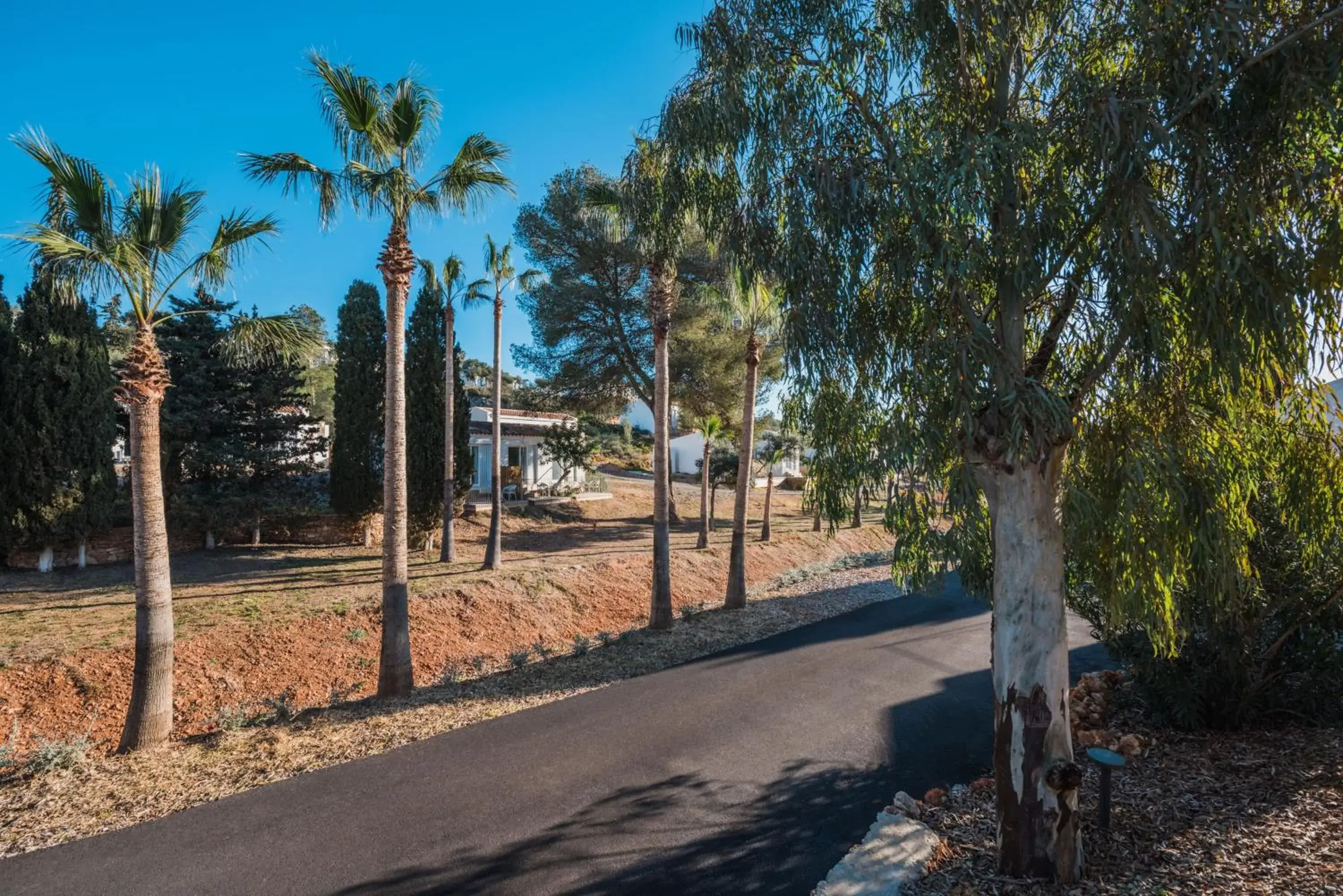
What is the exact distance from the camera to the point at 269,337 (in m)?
7.93

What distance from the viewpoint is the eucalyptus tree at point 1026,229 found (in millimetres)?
3723

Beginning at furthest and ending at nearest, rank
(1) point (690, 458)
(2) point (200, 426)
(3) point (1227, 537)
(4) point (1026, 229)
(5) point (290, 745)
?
1. (1) point (690, 458)
2. (2) point (200, 426)
3. (5) point (290, 745)
4. (3) point (1227, 537)
5. (4) point (1026, 229)

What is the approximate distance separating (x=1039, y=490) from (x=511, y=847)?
467 centimetres

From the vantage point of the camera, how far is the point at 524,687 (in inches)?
338

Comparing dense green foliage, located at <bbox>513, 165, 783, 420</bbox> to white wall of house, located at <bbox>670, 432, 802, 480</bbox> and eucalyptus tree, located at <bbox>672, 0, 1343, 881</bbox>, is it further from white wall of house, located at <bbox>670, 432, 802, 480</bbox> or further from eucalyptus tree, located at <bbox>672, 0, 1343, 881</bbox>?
white wall of house, located at <bbox>670, 432, 802, 480</bbox>

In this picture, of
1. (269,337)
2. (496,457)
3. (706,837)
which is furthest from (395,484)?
(496,457)

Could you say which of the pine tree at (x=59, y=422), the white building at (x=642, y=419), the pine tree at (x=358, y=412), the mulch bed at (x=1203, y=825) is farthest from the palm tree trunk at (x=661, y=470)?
the white building at (x=642, y=419)

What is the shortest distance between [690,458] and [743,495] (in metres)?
28.4

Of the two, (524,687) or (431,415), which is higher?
(431,415)

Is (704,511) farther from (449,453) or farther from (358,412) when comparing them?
(358,412)

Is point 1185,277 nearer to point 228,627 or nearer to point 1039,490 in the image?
point 1039,490

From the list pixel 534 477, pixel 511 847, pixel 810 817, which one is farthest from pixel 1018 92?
pixel 534 477

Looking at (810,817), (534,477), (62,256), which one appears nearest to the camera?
(810,817)

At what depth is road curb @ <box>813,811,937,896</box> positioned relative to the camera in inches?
167
